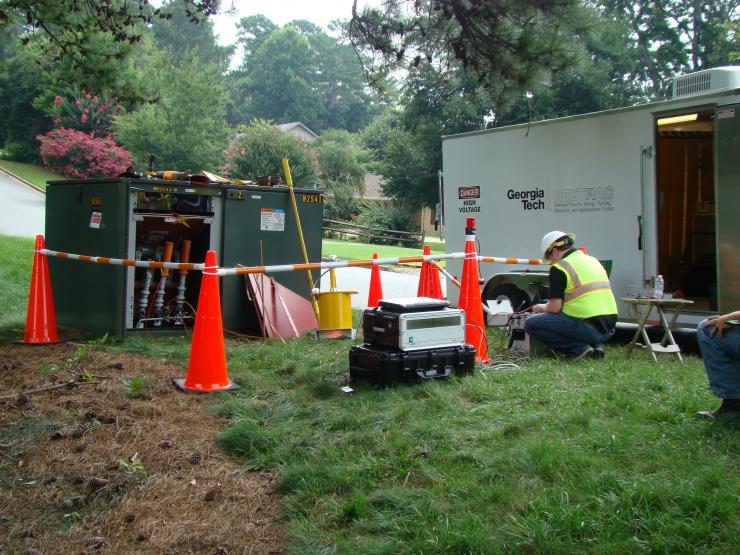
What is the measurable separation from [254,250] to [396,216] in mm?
31400

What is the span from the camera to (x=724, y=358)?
469 centimetres

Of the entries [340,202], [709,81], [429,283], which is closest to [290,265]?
[429,283]

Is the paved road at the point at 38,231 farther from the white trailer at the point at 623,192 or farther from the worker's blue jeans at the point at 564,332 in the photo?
the worker's blue jeans at the point at 564,332

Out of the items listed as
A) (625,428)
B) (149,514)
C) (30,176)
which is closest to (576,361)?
(625,428)

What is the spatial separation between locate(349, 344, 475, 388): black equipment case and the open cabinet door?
10.2ft

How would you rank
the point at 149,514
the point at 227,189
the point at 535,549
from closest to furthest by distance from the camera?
the point at 535,549 → the point at 149,514 → the point at 227,189

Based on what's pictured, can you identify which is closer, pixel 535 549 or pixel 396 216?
pixel 535 549

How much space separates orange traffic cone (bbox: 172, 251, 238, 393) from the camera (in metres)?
6.41

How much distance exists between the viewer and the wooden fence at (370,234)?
126 feet

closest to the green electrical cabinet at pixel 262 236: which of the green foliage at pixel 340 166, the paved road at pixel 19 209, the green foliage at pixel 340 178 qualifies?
the paved road at pixel 19 209

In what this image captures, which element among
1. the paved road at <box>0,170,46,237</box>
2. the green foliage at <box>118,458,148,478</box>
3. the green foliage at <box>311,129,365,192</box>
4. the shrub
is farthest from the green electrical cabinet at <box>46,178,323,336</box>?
the green foliage at <box>311,129,365,192</box>

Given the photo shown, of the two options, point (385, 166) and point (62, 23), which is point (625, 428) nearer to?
point (62, 23)

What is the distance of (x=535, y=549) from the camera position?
3.32 m

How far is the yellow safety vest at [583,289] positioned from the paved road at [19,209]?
19175 mm
